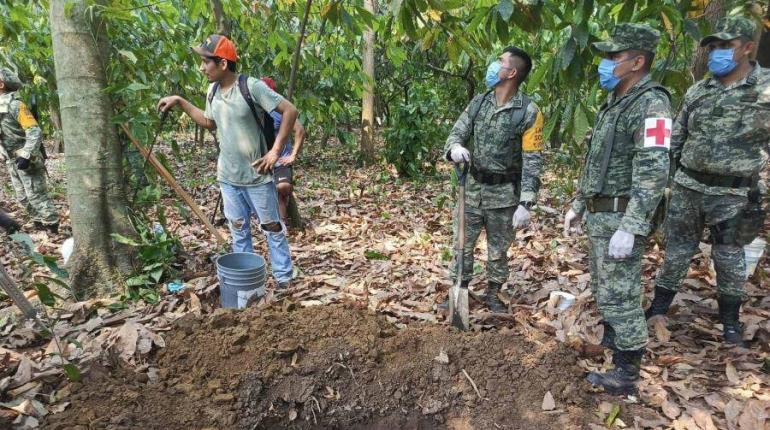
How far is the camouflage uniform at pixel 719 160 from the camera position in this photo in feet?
Result: 9.86

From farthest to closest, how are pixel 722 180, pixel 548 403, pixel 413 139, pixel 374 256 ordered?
pixel 413 139 → pixel 374 256 → pixel 722 180 → pixel 548 403

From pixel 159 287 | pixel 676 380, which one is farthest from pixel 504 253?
pixel 159 287

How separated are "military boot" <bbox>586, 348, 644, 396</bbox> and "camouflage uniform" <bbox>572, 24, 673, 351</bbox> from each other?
70 millimetres

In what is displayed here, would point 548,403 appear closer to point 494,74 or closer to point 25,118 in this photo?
point 494,74

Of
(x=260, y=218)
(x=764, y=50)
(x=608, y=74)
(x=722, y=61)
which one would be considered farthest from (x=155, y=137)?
(x=764, y=50)

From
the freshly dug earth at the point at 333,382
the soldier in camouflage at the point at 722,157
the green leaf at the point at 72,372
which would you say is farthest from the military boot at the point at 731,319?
the green leaf at the point at 72,372

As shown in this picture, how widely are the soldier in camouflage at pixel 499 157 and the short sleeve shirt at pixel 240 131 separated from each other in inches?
56.7

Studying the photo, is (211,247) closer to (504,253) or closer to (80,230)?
(80,230)

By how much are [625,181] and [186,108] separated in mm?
3236

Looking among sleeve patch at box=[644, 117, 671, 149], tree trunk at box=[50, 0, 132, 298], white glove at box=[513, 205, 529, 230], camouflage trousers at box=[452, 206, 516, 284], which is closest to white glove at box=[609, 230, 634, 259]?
sleeve patch at box=[644, 117, 671, 149]

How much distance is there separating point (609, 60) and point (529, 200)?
39.8 inches

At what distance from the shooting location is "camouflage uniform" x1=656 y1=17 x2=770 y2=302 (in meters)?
3.01

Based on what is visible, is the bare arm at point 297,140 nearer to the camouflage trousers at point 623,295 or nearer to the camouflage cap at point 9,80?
the camouflage trousers at point 623,295

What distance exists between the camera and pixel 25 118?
18.9ft
